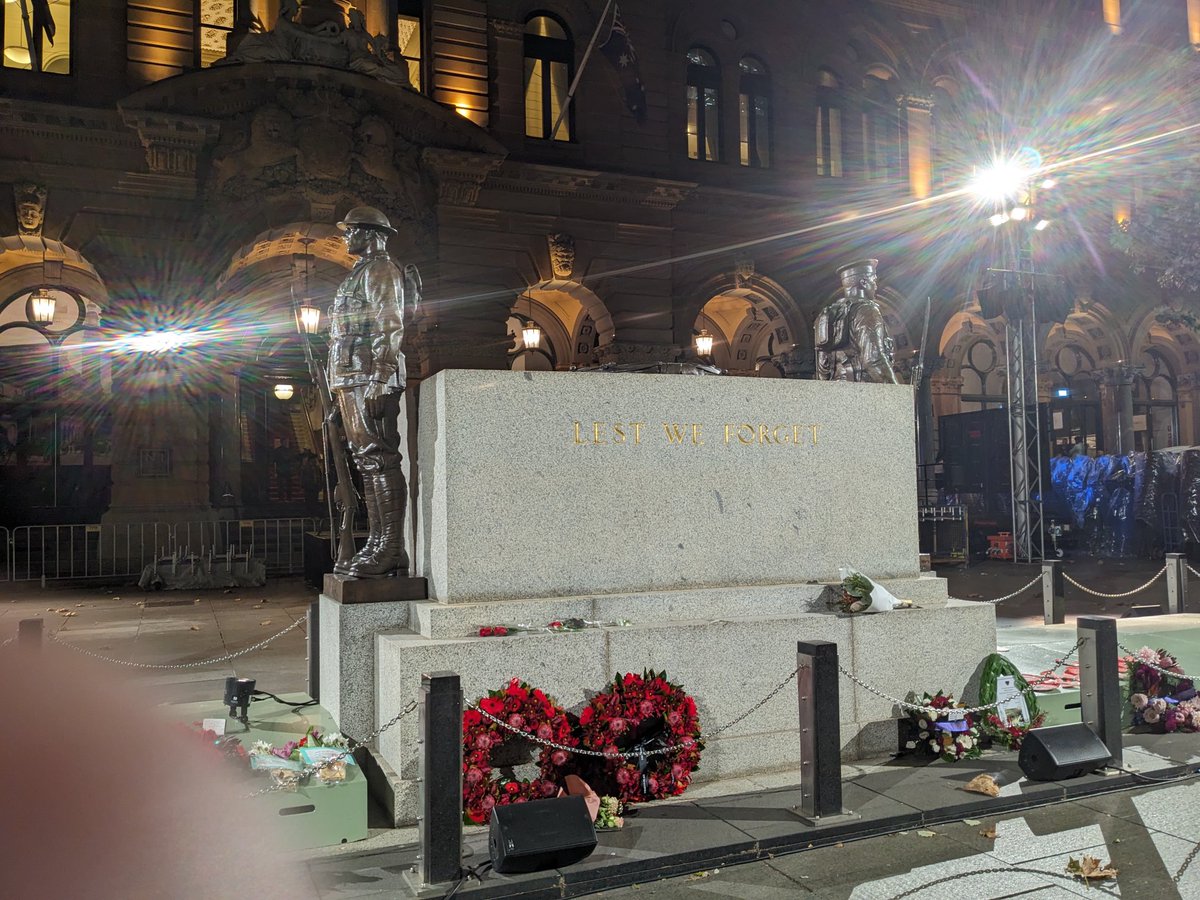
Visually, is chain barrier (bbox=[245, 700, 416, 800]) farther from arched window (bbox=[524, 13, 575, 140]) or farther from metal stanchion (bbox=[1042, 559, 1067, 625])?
arched window (bbox=[524, 13, 575, 140])

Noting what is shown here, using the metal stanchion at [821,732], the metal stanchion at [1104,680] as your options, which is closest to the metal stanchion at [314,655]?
the metal stanchion at [821,732]

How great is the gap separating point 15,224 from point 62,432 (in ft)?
24.1

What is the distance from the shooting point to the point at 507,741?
5.65 meters

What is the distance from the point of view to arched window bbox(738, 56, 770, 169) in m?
26.3

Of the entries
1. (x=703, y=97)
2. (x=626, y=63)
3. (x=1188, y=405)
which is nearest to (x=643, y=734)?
(x=626, y=63)

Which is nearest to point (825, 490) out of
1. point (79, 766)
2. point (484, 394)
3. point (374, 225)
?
point (484, 394)

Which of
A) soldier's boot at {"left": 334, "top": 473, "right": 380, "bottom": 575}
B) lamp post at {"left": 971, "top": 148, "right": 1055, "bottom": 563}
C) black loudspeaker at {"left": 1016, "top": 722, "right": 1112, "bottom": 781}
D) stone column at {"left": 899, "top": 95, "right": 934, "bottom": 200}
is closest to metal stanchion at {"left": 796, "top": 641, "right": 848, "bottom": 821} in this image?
black loudspeaker at {"left": 1016, "top": 722, "right": 1112, "bottom": 781}

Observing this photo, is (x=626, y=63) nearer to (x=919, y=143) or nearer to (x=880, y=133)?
(x=880, y=133)

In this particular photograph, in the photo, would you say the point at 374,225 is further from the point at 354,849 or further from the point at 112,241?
the point at 112,241

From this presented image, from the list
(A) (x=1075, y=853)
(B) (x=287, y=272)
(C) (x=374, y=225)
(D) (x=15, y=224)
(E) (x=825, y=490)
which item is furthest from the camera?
(B) (x=287, y=272)

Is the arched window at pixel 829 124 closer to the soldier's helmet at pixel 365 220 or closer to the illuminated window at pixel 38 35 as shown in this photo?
the illuminated window at pixel 38 35

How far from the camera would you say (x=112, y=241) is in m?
19.1

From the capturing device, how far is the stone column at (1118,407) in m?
32.1

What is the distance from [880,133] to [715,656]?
1000 inches
